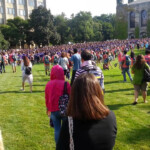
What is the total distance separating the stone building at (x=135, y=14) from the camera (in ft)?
207

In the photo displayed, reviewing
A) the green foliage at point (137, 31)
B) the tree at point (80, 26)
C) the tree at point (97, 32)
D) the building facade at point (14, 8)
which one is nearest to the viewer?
the building facade at point (14, 8)

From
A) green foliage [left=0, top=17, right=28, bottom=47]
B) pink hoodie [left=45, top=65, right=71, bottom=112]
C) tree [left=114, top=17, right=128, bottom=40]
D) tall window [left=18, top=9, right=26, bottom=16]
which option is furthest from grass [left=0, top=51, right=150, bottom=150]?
tree [left=114, top=17, right=128, bottom=40]

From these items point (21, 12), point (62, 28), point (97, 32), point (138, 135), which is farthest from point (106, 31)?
point (138, 135)

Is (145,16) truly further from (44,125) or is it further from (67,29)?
(44,125)

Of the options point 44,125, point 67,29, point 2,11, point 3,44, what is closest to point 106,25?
point 67,29

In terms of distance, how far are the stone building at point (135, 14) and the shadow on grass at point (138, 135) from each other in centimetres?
6136

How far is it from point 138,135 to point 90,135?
3.61 metres

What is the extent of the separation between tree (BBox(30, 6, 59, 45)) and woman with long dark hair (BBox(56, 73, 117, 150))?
46479mm

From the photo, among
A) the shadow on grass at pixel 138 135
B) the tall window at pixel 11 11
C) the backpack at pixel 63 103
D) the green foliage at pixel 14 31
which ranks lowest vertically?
the shadow on grass at pixel 138 135

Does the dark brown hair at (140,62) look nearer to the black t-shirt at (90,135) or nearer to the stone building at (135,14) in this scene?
the black t-shirt at (90,135)

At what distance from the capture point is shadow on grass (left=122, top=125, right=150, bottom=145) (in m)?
4.71

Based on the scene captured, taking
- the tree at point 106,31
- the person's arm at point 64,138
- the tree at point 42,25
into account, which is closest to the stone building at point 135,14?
the tree at point 106,31

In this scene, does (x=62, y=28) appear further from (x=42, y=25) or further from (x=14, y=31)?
(x=14, y=31)

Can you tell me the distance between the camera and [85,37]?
5988 centimetres
